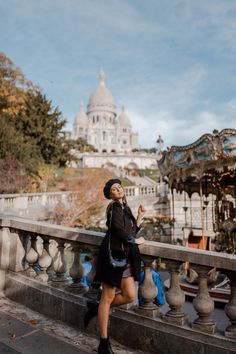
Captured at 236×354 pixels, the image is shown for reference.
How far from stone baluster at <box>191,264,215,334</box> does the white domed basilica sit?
105748mm

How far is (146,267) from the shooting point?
3.20m

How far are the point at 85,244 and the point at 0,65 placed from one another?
28444 mm

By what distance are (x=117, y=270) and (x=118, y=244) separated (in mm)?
223

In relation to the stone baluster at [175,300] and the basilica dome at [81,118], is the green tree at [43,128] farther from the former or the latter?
the basilica dome at [81,118]

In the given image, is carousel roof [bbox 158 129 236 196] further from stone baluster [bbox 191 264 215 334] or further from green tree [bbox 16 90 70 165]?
green tree [bbox 16 90 70 165]

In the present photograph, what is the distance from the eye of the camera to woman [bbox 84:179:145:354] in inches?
109

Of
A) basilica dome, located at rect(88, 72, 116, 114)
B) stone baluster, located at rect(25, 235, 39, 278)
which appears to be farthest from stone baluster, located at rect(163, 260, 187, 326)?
basilica dome, located at rect(88, 72, 116, 114)

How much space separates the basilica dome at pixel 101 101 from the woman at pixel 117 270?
11296cm

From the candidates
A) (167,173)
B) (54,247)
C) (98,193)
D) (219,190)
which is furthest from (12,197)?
(54,247)

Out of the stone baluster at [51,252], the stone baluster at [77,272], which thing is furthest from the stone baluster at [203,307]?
the stone baluster at [51,252]

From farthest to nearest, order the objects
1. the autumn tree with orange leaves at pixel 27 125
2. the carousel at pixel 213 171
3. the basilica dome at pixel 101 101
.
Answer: the basilica dome at pixel 101 101 → the autumn tree with orange leaves at pixel 27 125 → the carousel at pixel 213 171

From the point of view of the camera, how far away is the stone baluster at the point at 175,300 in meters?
2.92

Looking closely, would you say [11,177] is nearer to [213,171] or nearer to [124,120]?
[213,171]

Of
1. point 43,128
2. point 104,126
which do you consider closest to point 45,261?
point 43,128
